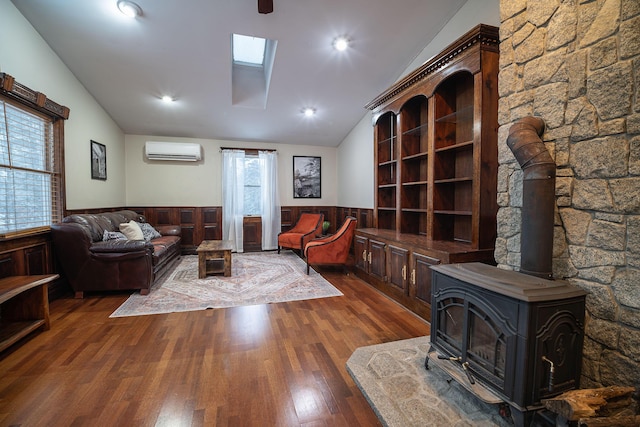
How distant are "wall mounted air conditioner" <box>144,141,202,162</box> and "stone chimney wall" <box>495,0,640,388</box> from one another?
18.7ft

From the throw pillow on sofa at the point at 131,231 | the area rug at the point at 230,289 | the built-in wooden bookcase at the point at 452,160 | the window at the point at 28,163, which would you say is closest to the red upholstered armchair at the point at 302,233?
the area rug at the point at 230,289

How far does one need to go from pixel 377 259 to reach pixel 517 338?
2325 mm

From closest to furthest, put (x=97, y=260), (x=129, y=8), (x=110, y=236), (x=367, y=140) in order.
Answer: (x=129, y=8) < (x=97, y=260) < (x=110, y=236) < (x=367, y=140)

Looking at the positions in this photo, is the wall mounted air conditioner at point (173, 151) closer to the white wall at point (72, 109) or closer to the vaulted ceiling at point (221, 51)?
the vaulted ceiling at point (221, 51)

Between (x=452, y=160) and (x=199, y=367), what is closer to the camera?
(x=199, y=367)

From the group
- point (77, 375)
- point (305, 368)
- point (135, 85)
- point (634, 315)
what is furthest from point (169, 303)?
point (634, 315)

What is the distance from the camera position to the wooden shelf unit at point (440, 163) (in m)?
2.50

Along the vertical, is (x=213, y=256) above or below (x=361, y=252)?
below

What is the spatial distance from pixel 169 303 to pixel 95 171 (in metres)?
2.85

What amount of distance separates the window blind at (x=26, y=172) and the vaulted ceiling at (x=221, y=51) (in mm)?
1109

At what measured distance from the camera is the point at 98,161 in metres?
4.55

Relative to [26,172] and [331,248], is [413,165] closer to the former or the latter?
[331,248]

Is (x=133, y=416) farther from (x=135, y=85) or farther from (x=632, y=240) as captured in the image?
(x=135, y=85)

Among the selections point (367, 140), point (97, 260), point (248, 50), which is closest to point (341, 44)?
point (248, 50)
